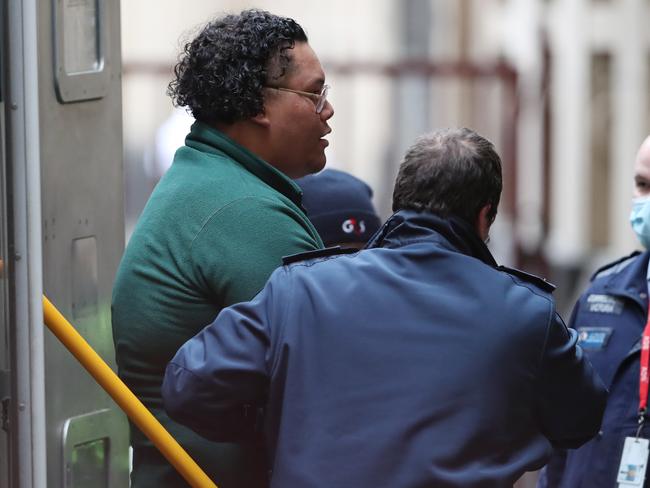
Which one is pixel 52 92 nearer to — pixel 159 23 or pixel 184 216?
pixel 184 216

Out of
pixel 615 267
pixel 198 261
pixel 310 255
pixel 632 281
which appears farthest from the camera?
pixel 615 267

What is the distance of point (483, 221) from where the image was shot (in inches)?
117

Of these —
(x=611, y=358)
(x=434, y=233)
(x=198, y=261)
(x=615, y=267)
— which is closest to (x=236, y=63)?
(x=198, y=261)

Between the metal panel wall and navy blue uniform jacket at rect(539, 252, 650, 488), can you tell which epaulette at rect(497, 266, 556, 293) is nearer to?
the metal panel wall

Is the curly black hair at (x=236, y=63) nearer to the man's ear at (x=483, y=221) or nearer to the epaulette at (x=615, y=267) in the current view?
the man's ear at (x=483, y=221)

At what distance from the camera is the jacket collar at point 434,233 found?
2902 millimetres

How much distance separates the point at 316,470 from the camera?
2803 mm

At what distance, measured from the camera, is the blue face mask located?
13.9ft

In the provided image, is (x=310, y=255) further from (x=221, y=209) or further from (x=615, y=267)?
(x=615, y=267)

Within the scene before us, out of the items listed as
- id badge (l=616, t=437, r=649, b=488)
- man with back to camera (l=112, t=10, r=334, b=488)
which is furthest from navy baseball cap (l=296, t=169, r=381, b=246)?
man with back to camera (l=112, t=10, r=334, b=488)

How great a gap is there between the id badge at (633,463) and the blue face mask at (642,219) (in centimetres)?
59

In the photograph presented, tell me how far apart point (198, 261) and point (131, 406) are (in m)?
0.31

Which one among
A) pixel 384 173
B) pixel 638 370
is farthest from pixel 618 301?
pixel 384 173

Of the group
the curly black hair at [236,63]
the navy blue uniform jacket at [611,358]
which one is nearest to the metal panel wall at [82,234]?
the curly black hair at [236,63]
